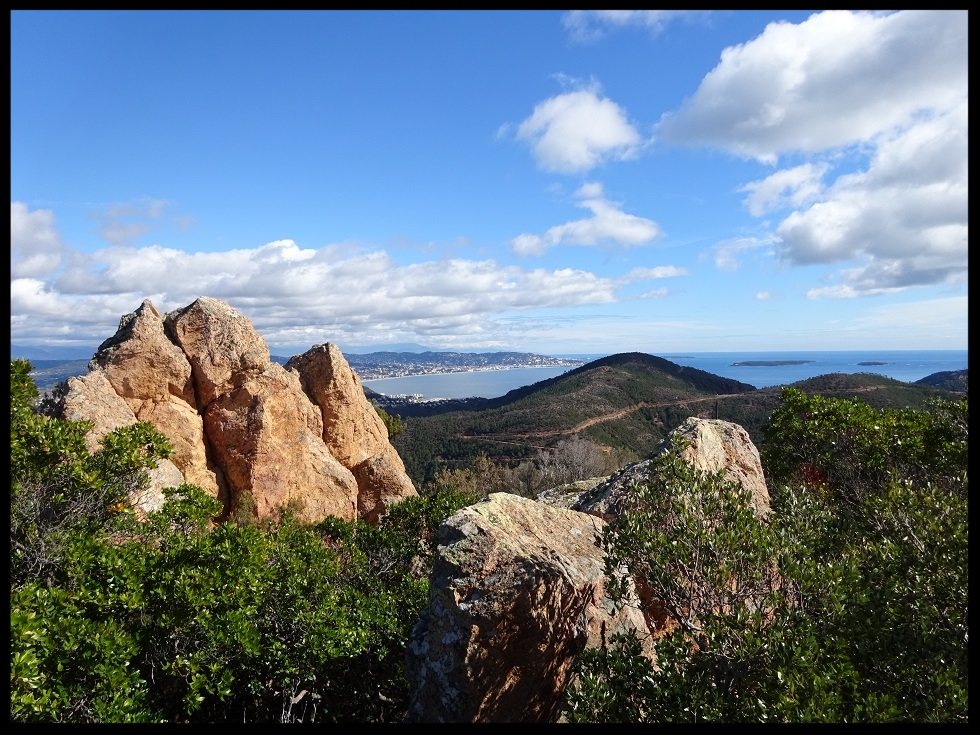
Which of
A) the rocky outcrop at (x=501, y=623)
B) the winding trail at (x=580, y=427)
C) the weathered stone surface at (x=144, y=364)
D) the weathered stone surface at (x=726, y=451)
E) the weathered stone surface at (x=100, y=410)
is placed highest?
the weathered stone surface at (x=144, y=364)

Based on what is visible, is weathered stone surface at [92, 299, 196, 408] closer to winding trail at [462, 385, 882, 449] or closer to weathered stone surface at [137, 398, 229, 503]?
weathered stone surface at [137, 398, 229, 503]

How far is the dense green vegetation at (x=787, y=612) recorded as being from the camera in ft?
17.0

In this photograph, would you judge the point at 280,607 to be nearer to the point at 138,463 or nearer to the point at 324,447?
the point at 138,463

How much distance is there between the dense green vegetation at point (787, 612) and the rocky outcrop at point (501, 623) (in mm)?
974

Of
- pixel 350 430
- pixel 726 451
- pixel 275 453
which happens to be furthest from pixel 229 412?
pixel 726 451

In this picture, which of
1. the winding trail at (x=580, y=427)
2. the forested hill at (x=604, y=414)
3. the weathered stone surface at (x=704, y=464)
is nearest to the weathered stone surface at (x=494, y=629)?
the weathered stone surface at (x=704, y=464)

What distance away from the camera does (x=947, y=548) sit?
20.6 feet

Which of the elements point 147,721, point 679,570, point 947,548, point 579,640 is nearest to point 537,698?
point 579,640

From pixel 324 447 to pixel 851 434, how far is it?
705 inches

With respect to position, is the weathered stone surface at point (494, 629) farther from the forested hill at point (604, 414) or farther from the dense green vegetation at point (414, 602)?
the forested hill at point (604, 414)

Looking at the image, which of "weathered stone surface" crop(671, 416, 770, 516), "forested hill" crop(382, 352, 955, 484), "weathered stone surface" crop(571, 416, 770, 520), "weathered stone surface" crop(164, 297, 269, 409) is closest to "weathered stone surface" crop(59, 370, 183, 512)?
"weathered stone surface" crop(164, 297, 269, 409)

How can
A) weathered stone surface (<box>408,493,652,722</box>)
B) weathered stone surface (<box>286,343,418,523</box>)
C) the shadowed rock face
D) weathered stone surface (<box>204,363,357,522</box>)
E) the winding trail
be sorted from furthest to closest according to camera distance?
the winding trail, weathered stone surface (<box>286,343,418,523</box>), weathered stone surface (<box>204,363,357,522</box>), the shadowed rock face, weathered stone surface (<box>408,493,652,722</box>)

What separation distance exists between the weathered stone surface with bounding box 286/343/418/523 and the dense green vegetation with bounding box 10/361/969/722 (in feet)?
31.6

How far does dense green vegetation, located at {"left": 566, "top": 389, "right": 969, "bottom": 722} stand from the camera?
17.0ft
